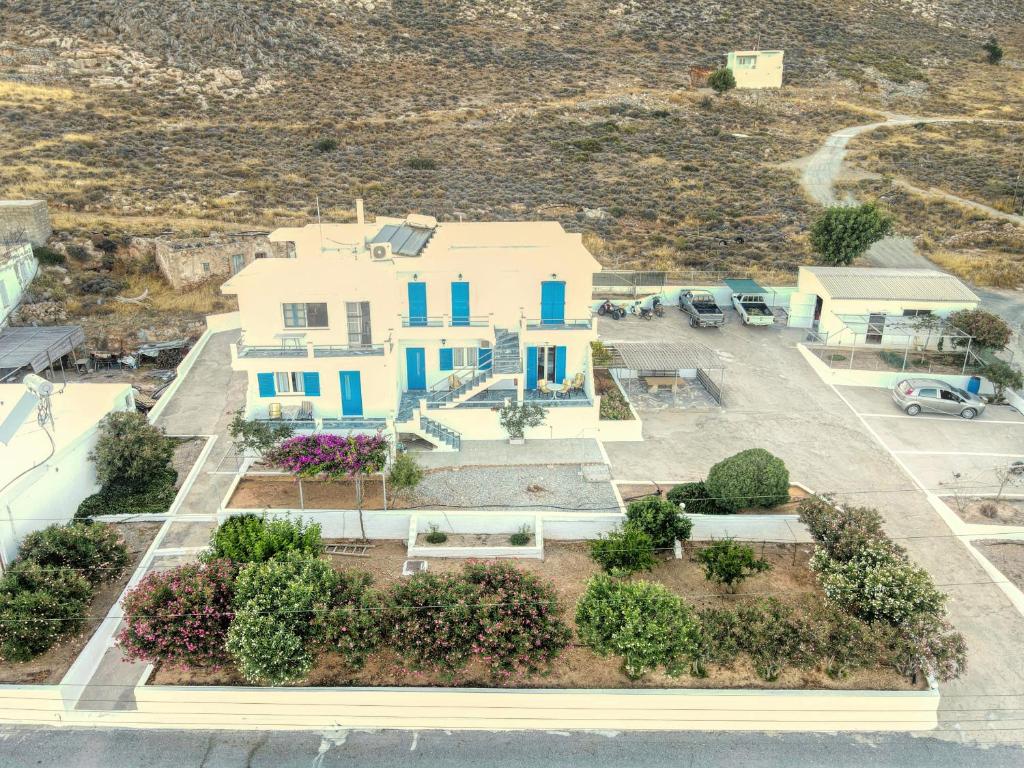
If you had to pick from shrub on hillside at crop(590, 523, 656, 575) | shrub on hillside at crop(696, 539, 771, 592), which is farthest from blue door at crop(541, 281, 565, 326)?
shrub on hillside at crop(696, 539, 771, 592)

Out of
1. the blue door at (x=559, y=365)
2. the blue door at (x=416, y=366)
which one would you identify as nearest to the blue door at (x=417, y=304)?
the blue door at (x=416, y=366)

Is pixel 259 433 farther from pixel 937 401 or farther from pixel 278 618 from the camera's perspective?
pixel 937 401

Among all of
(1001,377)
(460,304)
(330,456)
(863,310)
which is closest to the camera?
(330,456)

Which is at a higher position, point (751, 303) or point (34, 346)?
point (34, 346)

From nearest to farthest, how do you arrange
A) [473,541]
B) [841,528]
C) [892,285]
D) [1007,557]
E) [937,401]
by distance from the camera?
[841,528] < [1007,557] < [473,541] < [937,401] < [892,285]

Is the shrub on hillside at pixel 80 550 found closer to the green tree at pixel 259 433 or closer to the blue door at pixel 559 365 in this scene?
the green tree at pixel 259 433

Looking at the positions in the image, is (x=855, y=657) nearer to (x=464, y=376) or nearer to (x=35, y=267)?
(x=464, y=376)

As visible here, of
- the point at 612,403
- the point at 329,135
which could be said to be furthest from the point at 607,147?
the point at 612,403

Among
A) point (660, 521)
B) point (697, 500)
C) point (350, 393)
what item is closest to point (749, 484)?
point (697, 500)
